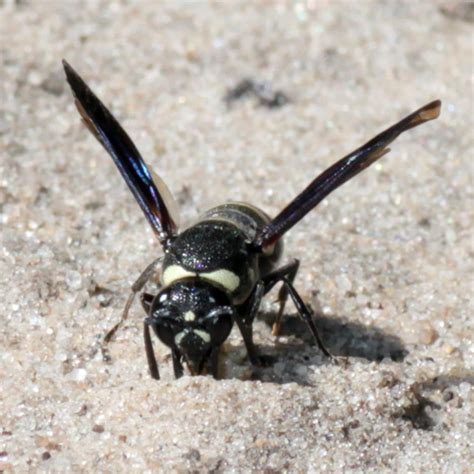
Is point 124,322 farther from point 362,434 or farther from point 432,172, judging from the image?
point 432,172

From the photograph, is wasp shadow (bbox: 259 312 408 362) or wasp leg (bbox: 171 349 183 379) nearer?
wasp leg (bbox: 171 349 183 379)

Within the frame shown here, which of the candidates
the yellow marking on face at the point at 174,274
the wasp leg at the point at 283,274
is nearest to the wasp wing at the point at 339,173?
the wasp leg at the point at 283,274

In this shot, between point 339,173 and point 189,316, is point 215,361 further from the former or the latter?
point 339,173

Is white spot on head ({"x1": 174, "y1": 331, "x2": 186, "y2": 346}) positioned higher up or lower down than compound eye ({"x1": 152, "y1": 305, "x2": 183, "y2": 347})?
lower down

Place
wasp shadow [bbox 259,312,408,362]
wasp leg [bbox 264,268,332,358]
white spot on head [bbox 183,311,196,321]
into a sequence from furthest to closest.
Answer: wasp shadow [bbox 259,312,408,362] < wasp leg [bbox 264,268,332,358] < white spot on head [bbox 183,311,196,321]

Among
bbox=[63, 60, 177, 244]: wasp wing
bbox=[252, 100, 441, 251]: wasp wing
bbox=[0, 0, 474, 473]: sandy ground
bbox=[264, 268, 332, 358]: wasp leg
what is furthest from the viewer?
bbox=[63, 60, 177, 244]: wasp wing

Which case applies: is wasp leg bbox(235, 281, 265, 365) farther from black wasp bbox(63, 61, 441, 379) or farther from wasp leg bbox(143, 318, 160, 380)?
wasp leg bbox(143, 318, 160, 380)

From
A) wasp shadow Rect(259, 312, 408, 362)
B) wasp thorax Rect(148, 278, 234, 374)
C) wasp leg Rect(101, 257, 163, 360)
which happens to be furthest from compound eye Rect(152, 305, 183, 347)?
wasp shadow Rect(259, 312, 408, 362)
